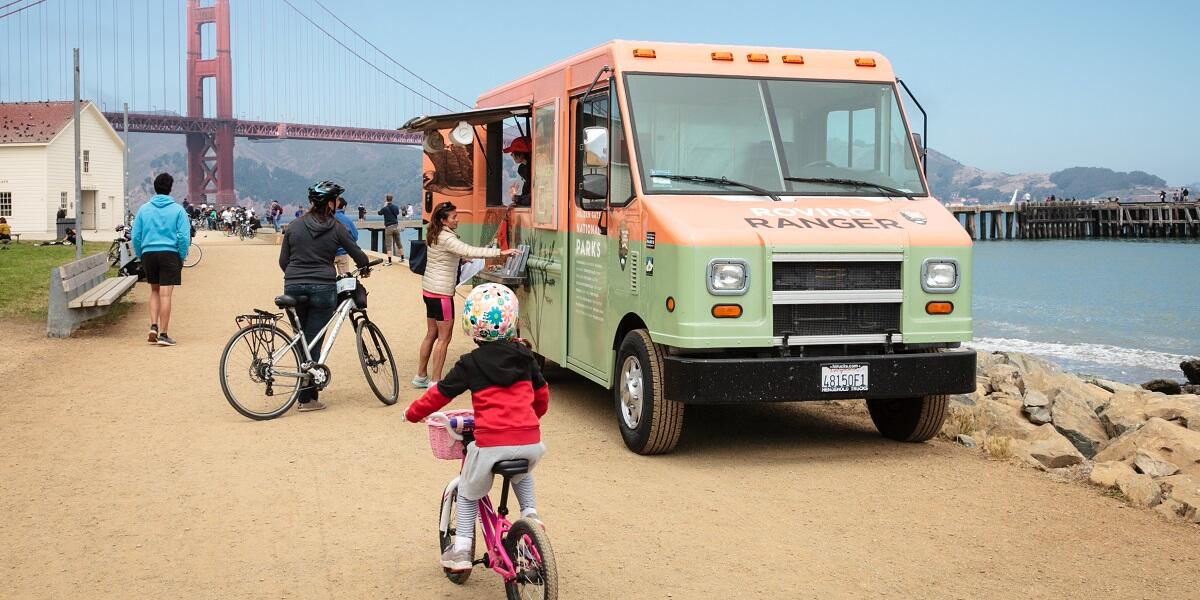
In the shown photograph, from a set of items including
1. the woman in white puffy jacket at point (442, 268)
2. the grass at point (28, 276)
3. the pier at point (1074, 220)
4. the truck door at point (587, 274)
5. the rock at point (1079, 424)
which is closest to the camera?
the truck door at point (587, 274)

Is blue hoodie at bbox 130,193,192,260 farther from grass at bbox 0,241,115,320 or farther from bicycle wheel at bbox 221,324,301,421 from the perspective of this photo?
bicycle wheel at bbox 221,324,301,421

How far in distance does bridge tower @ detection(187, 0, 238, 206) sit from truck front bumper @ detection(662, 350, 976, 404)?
102 meters

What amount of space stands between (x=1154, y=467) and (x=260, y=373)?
6.50 metres

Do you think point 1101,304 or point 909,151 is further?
point 1101,304

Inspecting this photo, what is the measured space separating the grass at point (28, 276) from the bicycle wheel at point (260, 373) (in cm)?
852

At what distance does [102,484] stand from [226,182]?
107 metres

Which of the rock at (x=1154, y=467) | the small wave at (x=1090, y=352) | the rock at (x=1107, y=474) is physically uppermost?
the rock at (x=1107, y=474)

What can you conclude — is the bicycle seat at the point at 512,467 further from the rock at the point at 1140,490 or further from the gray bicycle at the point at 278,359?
the gray bicycle at the point at 278,359

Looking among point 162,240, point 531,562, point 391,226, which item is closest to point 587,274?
point 531,562

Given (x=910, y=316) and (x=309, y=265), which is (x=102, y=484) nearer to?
(x=309, y=265)

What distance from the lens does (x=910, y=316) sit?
28.5ft

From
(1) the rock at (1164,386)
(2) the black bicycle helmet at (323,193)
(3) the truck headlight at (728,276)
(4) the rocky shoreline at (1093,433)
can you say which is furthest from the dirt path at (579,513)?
(1) the rock at (1164,386)

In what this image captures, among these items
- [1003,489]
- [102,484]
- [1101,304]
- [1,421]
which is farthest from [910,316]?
[1101,304]

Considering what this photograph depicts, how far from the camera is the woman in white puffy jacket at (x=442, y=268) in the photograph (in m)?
11.1
